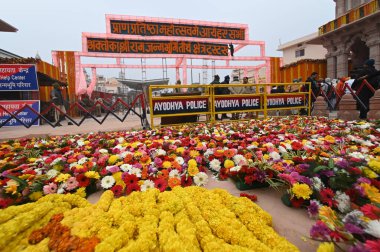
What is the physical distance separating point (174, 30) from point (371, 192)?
1702 cm

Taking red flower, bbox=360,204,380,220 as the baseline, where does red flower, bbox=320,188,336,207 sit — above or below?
below

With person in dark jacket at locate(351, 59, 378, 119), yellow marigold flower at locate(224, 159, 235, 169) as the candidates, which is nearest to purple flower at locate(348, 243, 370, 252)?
yellow marigold flower at locate(224, 159, 235, 169)

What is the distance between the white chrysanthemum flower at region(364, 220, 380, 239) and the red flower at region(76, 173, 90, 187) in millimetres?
2113

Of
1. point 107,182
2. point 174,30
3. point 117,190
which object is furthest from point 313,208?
point 174,30

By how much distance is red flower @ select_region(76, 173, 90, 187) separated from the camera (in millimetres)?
2054

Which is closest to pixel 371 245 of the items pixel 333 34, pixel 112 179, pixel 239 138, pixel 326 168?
pixel 326 168

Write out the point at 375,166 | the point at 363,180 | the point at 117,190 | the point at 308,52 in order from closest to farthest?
1. the point at 363,180
2. the point at 375,166
3. the point at 117,190
4. the point at 308,52

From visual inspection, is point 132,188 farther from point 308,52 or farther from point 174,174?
point 308,52

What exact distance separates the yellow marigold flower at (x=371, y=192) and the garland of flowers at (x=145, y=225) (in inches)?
27.9

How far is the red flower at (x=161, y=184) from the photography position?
199 centimetres

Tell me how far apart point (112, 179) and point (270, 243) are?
1566 millimetres

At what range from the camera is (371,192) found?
4.91ft

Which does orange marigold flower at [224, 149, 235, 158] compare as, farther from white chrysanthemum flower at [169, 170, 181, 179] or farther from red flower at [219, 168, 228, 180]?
white chrysanthemum flower at [169, 170, 181, 179]

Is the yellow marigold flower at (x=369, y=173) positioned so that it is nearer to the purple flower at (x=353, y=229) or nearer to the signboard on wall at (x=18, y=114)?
the purple flower at (x=353, y=229)
